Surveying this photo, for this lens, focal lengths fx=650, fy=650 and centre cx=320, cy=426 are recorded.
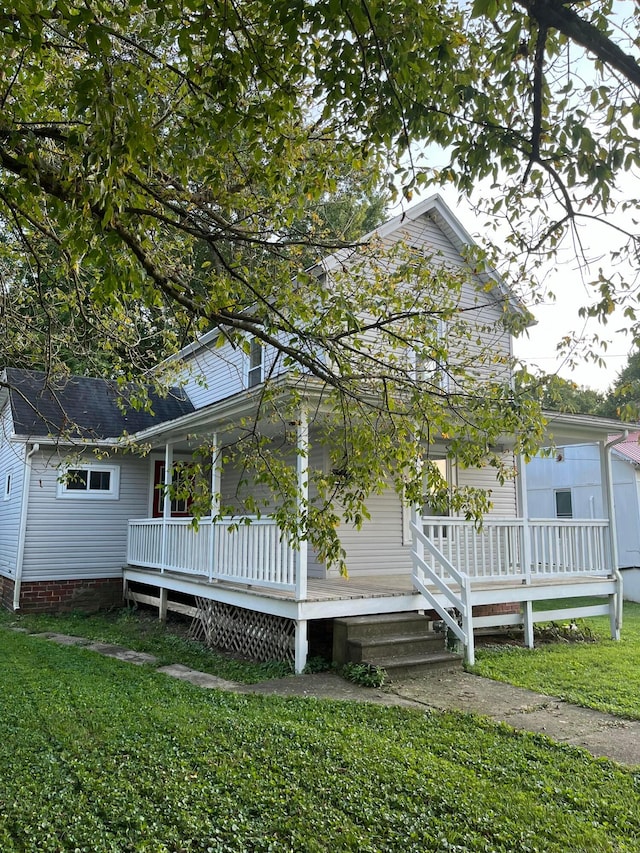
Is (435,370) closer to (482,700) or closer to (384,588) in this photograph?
(482,700)

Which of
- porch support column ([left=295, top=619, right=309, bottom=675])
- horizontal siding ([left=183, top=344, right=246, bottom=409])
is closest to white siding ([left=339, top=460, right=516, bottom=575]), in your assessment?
porch support column ([left=295, top=619, right=309, bottom=675])

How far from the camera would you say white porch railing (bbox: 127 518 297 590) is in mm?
8664

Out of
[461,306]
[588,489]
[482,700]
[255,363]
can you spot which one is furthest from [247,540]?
[588,489]

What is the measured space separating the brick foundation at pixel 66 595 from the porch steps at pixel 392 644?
7.84 m

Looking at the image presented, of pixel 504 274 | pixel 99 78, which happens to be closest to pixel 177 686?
pixel 504 274

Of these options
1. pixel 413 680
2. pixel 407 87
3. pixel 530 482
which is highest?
pixel 407 87

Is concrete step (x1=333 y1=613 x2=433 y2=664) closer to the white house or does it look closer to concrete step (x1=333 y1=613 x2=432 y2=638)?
concrete step (x1=333 y1=613 x2=432 y2=638)

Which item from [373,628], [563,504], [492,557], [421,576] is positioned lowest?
[373,628]

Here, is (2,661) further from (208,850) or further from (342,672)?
(208,850)

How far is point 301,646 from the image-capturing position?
7953 mm

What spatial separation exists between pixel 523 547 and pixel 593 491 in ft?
38.1

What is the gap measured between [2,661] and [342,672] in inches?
180

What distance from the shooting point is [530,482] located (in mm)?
22750

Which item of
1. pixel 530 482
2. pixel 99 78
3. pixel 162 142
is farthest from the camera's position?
pixel 530 482
